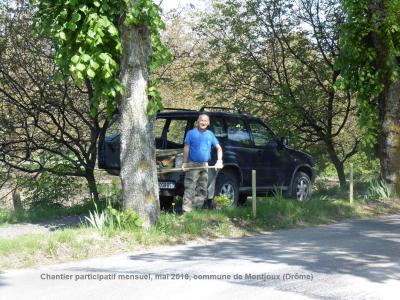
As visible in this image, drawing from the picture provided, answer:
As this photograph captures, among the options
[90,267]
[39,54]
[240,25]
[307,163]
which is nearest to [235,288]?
[90,267]

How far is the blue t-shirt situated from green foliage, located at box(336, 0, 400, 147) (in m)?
4.76

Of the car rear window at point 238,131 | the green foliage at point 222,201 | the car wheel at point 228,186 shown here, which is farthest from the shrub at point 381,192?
the green foliage at point 222,201

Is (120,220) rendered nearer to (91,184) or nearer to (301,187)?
(301,187)

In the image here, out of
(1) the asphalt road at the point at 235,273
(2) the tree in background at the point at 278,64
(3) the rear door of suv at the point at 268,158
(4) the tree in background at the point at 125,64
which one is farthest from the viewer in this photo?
(2) the tree in background at the point at 278,64

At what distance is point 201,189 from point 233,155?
60.0 inches

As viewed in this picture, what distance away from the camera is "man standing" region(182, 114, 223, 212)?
1123cm

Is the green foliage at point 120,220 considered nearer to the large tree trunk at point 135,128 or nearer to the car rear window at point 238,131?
the large tree trunk at point 135,128

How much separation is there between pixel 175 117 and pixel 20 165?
283 inches

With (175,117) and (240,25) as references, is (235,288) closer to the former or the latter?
(175,117)

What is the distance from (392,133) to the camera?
14.2 meters

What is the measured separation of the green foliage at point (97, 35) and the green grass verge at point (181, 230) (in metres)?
1.94

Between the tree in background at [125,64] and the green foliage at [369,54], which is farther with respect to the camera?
the green foliage at [369,54]

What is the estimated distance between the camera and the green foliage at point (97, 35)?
933 cm

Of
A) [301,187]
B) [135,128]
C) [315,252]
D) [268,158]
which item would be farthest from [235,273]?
[301,187]
